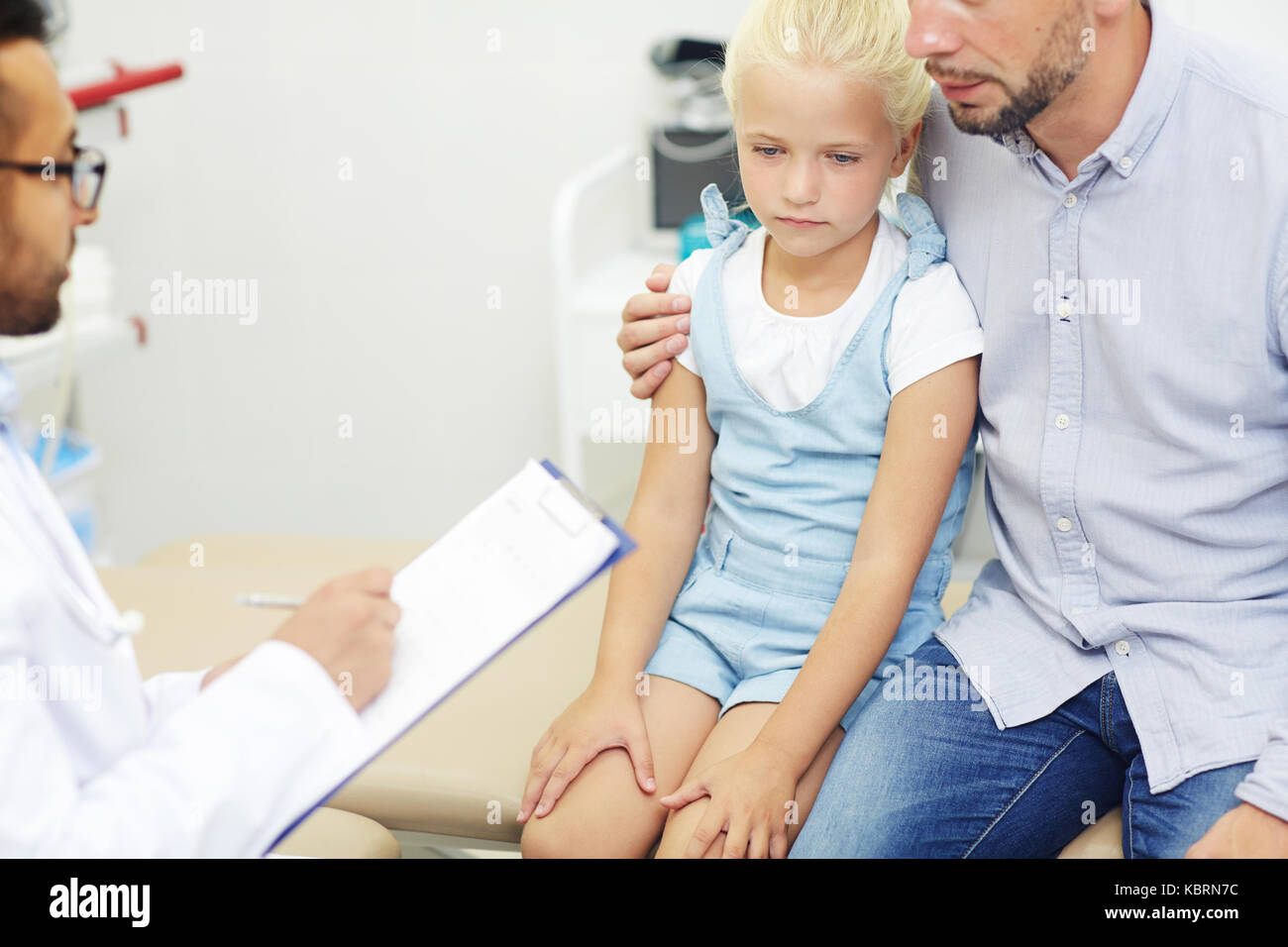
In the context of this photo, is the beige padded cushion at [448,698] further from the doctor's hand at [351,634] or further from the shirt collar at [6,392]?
the shirt collar at [6,392]

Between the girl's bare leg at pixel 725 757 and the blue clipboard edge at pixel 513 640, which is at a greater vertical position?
the blue clipboard edge at pixel 513 640

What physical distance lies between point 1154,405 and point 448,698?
0.65 metres

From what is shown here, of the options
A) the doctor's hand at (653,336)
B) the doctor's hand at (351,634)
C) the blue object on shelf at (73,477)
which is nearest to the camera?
the doctor's hand at (351,634)

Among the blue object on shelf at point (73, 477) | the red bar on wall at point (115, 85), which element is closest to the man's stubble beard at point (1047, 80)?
the red bar on wall at point (115, 85)

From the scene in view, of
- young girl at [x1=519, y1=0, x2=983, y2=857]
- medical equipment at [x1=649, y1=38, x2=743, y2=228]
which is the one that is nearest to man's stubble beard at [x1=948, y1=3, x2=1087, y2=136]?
young girl at [x1=519, y1=0, x2=983, y2=857]

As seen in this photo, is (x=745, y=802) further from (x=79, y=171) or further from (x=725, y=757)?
(x=79, y=171)

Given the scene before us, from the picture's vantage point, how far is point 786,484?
1.19 meters

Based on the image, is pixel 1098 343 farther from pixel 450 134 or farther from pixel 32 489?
pixel 450 134

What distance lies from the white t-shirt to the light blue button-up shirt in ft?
0.10

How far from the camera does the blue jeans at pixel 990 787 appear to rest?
100 centimetres

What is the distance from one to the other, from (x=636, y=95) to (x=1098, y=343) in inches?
54.5

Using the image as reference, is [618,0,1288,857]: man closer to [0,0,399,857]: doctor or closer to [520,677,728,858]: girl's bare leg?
[520,677,728,858]: girl's bare leg

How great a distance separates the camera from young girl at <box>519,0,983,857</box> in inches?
41.9
